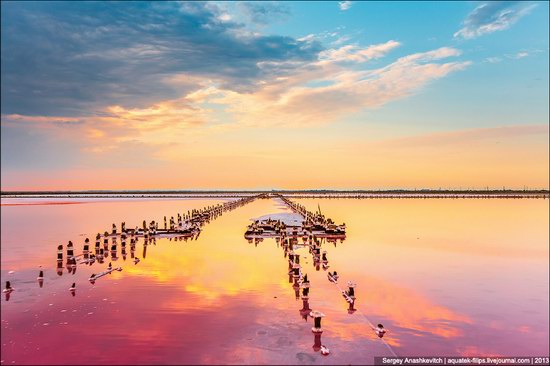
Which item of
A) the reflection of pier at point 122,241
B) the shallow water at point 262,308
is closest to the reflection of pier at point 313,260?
the shallow water at point 262,308

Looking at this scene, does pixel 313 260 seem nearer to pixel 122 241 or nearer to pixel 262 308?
pixel 262 308

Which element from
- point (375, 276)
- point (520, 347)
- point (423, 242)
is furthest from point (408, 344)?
point (423, 242)

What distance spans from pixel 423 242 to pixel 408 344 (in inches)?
1234

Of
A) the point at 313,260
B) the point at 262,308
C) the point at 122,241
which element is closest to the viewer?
the point at 262,308

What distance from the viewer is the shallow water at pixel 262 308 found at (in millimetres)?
14992

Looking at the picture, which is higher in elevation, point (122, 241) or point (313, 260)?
point (122, 241)

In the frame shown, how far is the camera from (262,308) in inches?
778

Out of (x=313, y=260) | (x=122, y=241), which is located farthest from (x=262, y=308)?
(x=122, y=241)

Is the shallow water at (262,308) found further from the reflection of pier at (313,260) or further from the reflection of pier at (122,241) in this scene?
the reflection of pier at (122,241)

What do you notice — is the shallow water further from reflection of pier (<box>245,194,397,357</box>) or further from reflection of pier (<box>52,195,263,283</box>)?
reflection of pier (<box>52,195,263,283</box>)

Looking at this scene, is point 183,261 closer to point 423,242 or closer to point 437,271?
point 437,271

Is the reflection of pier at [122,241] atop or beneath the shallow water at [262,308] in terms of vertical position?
atop

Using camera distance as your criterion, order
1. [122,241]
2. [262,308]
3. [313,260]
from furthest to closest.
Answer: [122,241] → [313,260] → [262,308]

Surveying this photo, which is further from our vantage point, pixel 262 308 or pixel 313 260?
pixel 313 260
